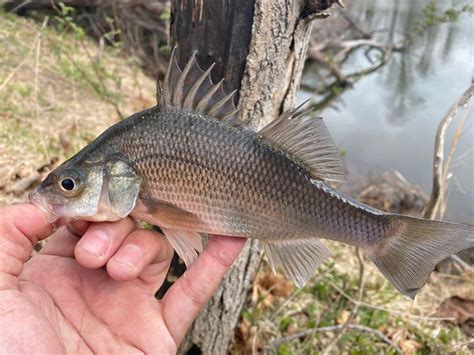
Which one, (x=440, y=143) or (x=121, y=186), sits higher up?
(x=440, y=143)

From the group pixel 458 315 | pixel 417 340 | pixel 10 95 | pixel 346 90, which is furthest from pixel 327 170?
pixel 346 90

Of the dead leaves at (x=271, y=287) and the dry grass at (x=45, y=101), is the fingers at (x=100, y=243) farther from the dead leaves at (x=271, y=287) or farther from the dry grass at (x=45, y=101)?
the dry grass at (x=45, y=101)

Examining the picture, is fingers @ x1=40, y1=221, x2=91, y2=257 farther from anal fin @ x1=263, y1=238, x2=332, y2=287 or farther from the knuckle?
anal fin @ x1=263, y1=238, x2=332, y2=287

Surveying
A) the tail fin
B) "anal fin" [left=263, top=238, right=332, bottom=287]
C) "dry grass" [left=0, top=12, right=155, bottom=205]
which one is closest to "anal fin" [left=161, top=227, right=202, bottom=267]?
"anal fin" [left=263, top=238, right=332, bottom=287]

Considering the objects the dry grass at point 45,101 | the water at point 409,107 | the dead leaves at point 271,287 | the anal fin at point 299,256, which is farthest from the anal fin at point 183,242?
the water at point 409,107

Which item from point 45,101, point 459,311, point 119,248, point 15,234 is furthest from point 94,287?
point 45,101

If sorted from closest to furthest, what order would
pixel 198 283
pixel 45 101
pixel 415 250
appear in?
pixel 415 250, pixel 198 283, pixel 45 101

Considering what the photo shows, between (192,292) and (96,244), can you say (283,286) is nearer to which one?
(192,292)
